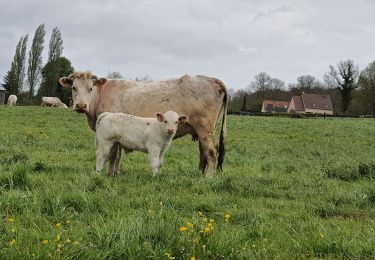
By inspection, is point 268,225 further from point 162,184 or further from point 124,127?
point 124,127

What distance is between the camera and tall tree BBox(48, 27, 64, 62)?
79.4m

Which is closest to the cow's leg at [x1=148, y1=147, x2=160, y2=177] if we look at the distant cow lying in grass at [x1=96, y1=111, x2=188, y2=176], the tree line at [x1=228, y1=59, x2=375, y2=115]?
the distant cow lying in grass at [x1=96, y1=111, x2=188, y2=176]

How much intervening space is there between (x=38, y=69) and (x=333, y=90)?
230 ft

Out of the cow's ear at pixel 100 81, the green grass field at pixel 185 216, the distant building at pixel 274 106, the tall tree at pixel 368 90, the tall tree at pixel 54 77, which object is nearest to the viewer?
the green grass field at pixel 185 216

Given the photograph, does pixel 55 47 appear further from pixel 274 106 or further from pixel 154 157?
pixel 154 157

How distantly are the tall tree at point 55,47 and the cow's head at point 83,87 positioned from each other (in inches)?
2850

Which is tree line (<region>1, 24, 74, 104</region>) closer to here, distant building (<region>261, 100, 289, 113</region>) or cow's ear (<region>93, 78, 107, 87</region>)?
distant building (<region>261, 100, 289, 113</region>)

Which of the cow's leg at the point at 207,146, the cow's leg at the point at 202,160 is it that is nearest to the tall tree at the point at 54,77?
the cow's leg at the point at 202,160

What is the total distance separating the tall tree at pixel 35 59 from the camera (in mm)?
76125

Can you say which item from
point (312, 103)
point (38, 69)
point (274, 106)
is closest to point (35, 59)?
point (38, 69)


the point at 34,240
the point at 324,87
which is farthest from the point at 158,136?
the point at 324,87

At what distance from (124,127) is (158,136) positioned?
28.8 inches

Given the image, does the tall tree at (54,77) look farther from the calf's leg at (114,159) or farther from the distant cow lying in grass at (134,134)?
the distant cow lying in grass at (134,134)

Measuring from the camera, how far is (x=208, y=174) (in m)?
9.77
